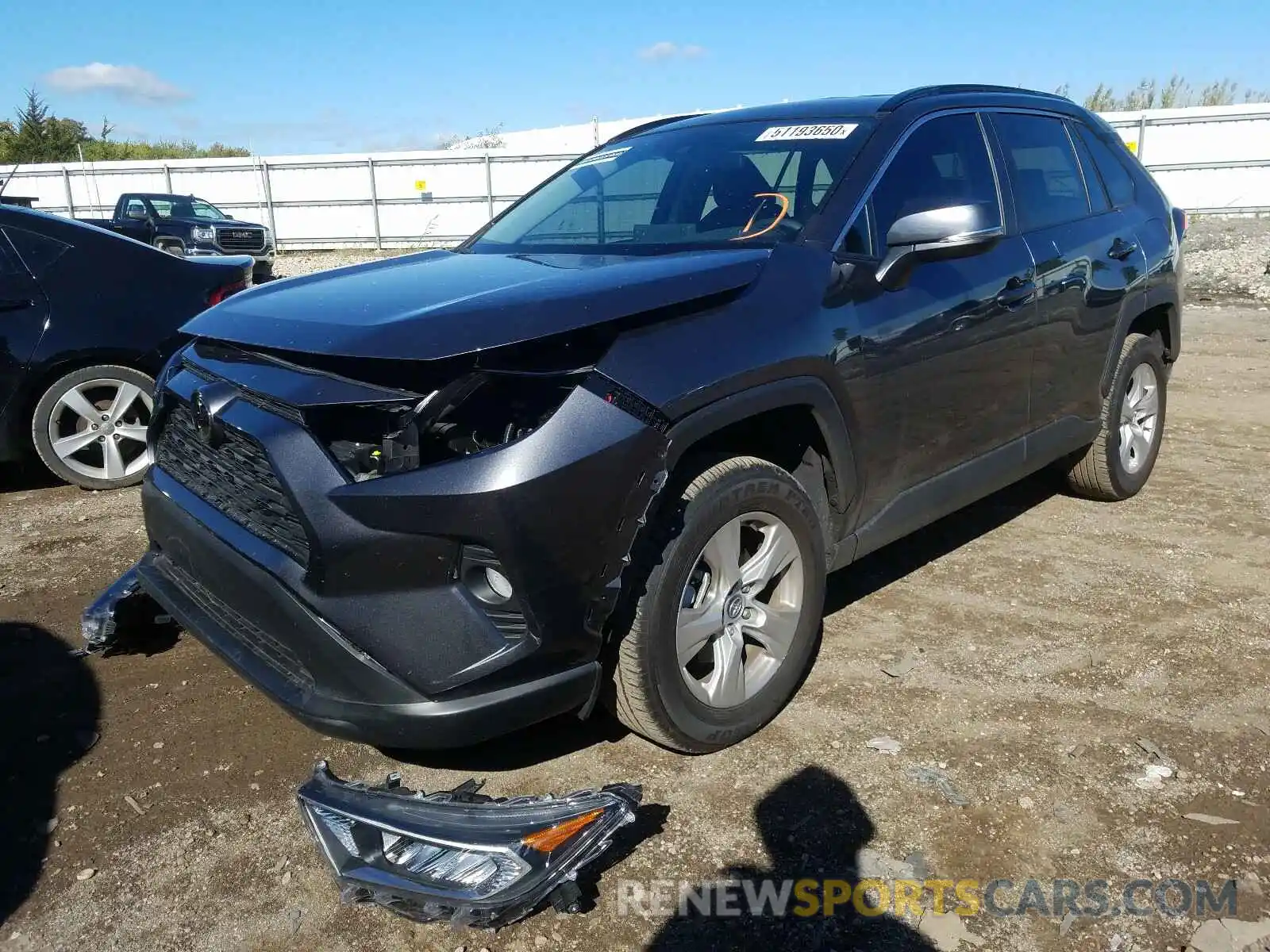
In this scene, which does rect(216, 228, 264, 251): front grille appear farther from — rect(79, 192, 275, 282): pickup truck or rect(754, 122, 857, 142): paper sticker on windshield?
rect(754, 122, 857, 142): paper sticker on windshield

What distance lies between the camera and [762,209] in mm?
3270

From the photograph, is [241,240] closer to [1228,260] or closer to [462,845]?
[1228,260]

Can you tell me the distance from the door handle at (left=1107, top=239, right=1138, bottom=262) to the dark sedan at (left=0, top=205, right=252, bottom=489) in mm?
4719

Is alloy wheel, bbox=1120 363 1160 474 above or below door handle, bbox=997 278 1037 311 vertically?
below

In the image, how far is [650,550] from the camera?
99.4 inches

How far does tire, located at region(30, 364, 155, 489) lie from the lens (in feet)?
16.9

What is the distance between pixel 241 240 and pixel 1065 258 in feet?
60.0

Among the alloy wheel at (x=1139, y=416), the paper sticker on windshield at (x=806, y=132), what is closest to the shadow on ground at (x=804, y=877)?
the paper sticker on windshield at (x=806, y=132)

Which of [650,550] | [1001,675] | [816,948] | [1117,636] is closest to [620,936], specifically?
[816,948]

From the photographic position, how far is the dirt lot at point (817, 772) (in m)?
2.28

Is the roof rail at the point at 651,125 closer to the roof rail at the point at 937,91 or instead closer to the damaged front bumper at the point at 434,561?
the roof rail at the point at 937,91

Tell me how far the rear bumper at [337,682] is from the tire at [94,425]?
10.3 feet

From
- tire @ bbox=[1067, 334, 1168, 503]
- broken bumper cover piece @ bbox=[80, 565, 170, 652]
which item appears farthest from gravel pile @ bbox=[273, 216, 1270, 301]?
tire @ bbox=[1067, 334, 1168, 503]

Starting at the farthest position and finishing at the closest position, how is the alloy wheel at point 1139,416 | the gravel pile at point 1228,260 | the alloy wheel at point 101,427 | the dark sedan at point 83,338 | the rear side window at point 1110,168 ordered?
the gravel pile at point 1228,260
the alloy wheel at point 101,427
the dark sedan at point 83,338
the alloy wheel at point 1139,416
the rear side window at point 1110,168
